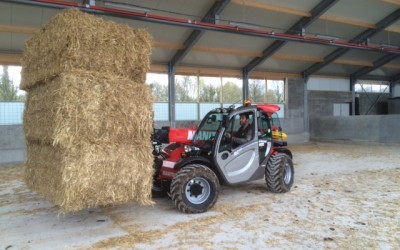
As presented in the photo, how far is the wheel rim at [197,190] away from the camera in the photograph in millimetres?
4812

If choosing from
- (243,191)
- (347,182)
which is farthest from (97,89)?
(347,182)

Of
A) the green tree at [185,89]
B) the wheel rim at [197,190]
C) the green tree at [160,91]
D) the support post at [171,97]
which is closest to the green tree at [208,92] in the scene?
the green tree at [185,89]

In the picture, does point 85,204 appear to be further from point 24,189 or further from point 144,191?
point 24,189

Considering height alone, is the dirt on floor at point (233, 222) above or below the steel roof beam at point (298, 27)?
below

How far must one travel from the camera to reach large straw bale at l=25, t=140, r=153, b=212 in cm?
369

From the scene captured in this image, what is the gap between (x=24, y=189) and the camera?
6.70 m

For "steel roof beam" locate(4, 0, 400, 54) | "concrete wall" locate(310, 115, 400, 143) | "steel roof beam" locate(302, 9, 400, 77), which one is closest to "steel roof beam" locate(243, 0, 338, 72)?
"steel roof beam" locate(4, 0, 400, 54)

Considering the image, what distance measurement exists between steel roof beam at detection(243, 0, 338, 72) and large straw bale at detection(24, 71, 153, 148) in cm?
982

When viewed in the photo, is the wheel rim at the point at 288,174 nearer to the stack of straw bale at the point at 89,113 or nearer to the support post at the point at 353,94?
the stack of straw bale at the point at 89,113

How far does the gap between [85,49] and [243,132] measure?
9.60 ft

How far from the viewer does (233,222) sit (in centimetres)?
449

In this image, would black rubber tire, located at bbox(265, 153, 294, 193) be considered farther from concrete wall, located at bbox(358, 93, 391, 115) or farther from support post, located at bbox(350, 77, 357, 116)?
concrete wall, located at bbox(358, 93, 391, 115)

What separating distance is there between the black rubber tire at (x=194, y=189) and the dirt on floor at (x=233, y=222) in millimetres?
145

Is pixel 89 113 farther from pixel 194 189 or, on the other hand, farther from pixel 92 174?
pixel 194 189
